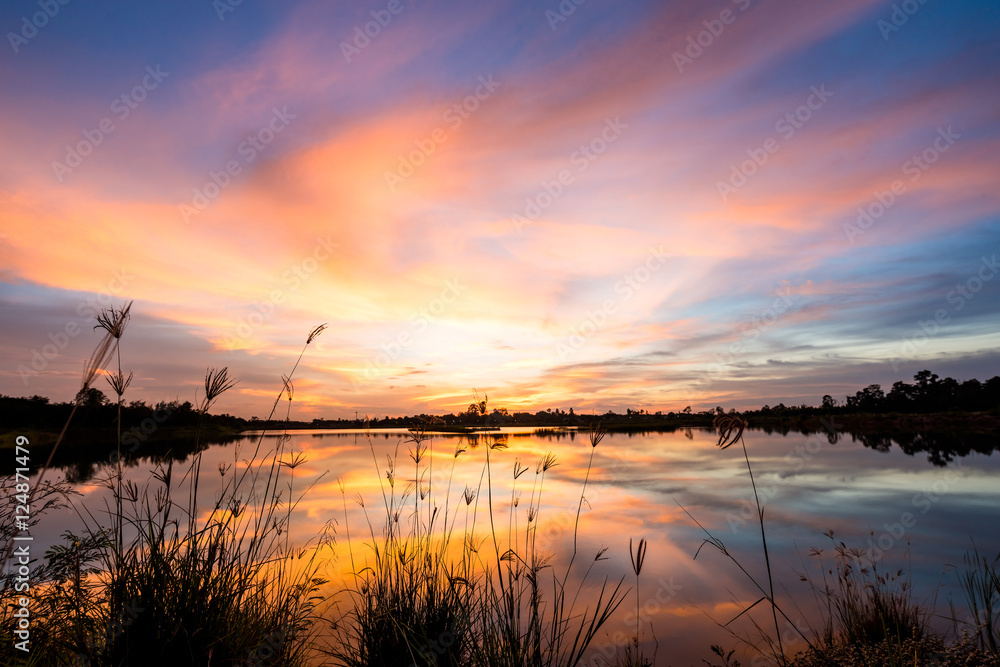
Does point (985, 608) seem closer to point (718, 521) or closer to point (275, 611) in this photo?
point (718, 521)

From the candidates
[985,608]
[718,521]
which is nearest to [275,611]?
[985,608]

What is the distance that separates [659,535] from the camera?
10.5 meters

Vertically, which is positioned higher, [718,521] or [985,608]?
[985,608]

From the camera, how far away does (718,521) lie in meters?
11.7

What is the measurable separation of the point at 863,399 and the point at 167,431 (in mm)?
114101

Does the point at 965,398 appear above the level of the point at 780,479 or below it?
above

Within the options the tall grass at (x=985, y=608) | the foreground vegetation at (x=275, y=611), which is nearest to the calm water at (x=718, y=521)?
the foreground vegetation at (x=275, y=611)

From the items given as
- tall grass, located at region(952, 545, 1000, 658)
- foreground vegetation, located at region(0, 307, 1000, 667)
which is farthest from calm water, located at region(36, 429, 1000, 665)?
tall grass, located at region(952, 545, 1000, 658)

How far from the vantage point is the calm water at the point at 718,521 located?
684 cm

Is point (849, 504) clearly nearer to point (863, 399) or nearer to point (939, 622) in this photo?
point (939, 622)

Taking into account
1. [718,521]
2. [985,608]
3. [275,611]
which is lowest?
[718,521]

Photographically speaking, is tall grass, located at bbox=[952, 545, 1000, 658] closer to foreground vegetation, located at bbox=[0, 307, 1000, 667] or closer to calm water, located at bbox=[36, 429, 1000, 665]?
foreground vegetation, located at bbox=[0, 307, 1000, 667]

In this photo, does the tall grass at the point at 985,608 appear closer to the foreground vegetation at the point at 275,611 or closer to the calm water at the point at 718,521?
the foreground vegetation at the point at 275,611

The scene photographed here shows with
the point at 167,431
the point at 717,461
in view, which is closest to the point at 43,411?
the point at 167,431
